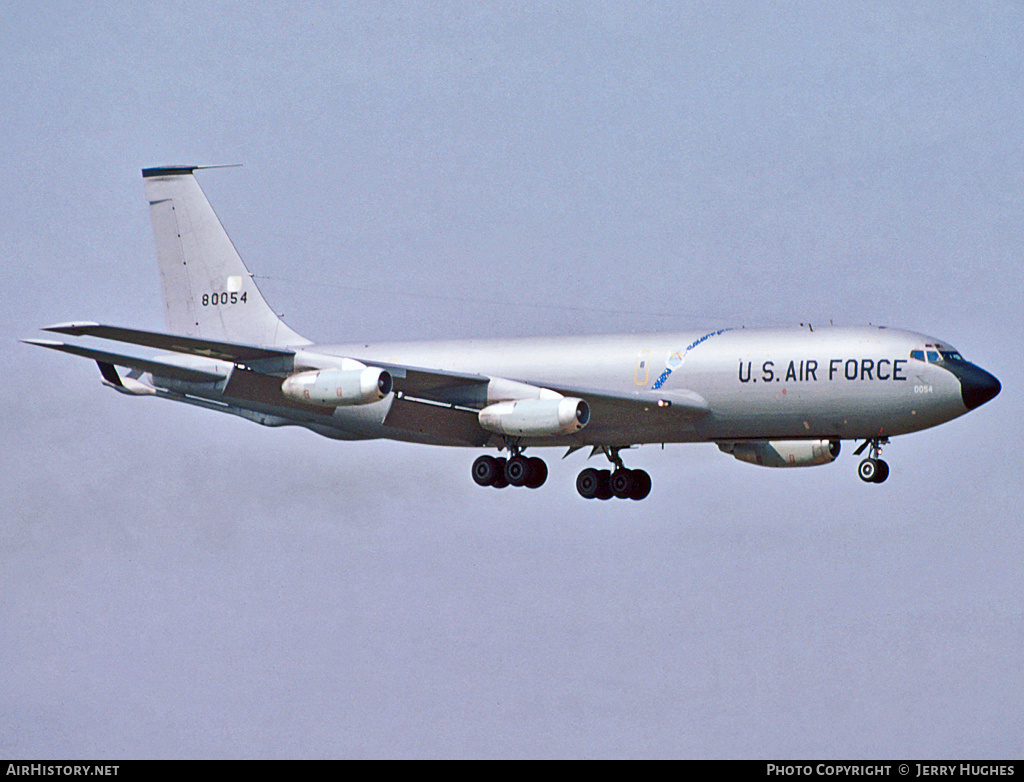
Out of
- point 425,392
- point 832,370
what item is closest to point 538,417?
point 425,392

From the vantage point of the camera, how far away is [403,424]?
5025 centimetres

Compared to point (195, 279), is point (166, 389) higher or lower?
lower

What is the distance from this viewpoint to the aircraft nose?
4394cm

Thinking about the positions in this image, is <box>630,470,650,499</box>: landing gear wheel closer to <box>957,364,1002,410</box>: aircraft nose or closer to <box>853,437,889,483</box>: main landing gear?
<box>853,437,889,483</box>: main landing gear

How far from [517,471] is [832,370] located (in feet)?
34.7

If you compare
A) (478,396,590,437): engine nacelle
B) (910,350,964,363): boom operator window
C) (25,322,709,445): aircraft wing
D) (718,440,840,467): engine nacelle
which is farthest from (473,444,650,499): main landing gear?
(910,350,964,363): boom operator window

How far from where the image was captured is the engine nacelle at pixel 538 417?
45156 millimetres

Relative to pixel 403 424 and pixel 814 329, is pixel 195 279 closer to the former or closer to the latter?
pixel 403 424

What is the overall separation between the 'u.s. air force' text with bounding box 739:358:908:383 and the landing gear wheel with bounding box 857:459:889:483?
281 centimetres

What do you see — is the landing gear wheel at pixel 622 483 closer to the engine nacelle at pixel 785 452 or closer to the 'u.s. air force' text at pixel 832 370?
the engine nacelle at pixel 785 452

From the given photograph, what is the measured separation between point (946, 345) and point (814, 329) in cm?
387
